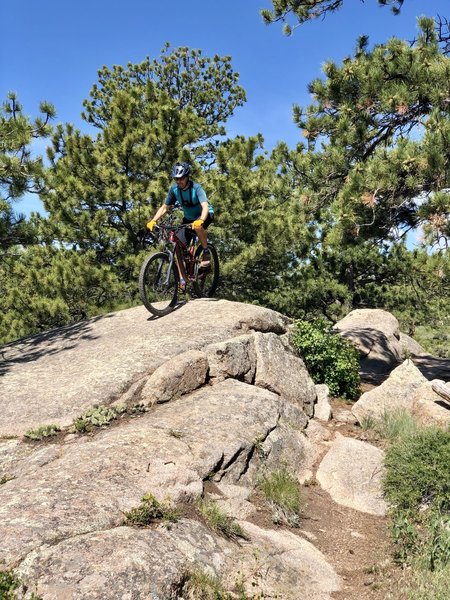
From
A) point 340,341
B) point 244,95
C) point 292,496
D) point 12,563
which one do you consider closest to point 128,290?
point 340,341

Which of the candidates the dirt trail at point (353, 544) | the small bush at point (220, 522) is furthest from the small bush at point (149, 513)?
the dirt trail at point (353, 544)

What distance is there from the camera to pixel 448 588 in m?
4.38

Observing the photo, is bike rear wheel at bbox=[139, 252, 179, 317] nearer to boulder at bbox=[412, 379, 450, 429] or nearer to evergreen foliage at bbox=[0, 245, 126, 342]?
evergreen foliage at bbox=[0, 245, 126, 342]

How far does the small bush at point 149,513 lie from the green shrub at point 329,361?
19.1ft

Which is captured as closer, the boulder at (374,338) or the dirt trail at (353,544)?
the dirt trail at (353,544)

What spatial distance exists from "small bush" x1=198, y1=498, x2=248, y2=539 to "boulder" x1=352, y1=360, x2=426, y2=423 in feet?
14.1

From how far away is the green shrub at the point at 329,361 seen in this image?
402 inches

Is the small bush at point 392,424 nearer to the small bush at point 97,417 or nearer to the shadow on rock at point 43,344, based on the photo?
the small bush at point 97,417

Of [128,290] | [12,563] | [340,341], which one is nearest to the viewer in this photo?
[12,563]

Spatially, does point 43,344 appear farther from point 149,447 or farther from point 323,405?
point 323,405

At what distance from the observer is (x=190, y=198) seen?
930cm

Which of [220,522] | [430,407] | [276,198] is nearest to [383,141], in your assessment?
[276,198]

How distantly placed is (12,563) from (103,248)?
1171 centimetres

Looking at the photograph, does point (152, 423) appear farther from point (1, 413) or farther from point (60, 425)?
point (1, 413)
